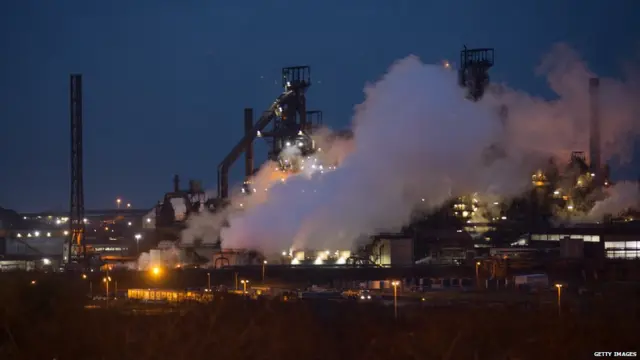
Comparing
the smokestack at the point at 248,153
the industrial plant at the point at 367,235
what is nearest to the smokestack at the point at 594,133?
the industrial plant at the point at 367,235

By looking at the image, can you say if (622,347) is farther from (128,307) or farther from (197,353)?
(128,307)

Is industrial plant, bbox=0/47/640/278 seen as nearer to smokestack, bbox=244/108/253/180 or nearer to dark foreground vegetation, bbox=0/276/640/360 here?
smokestack, bbox=244/108/253/180

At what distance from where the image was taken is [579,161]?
84.7 metres

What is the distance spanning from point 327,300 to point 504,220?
35293 millimetres

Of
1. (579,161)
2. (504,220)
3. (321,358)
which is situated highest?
(579,161)

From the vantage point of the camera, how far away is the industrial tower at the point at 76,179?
7025cm

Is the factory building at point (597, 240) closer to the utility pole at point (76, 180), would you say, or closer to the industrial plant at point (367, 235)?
the industrial plant at point (367, 235)

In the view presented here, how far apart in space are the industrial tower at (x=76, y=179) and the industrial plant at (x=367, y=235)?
0.08 metres

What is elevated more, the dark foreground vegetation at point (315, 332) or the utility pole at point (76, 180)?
the utility pole at point (76, 180)

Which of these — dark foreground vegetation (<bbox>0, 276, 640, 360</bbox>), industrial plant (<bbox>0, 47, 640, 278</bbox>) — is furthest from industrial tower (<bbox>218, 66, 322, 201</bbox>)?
dark foreground vegetation (<bbox>0, 276, 640, 360</bbox>)

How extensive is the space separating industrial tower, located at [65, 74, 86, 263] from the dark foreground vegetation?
2998 cm

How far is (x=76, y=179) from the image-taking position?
2815 inches

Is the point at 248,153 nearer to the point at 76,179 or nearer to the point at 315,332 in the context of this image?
the point at 76,179

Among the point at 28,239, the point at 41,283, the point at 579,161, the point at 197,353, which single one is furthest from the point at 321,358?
the point at 28,239
